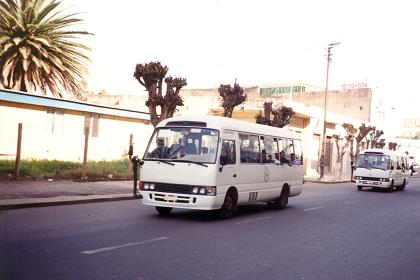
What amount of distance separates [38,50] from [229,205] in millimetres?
18537

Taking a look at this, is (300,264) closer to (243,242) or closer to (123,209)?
(243,242)

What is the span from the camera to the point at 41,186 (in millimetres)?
16750

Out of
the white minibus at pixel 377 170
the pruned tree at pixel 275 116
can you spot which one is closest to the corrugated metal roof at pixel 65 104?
the pruned tree at pixel 275 116

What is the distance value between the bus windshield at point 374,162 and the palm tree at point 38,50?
54.0 feet

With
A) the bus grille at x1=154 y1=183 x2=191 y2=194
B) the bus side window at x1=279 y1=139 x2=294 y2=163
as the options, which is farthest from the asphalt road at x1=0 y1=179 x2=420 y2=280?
the bus side window at x1=279 y1=139 x2=294 y2=163

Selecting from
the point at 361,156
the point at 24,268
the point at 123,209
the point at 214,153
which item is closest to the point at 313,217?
the point at 214,153

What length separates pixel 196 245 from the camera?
8.88 m

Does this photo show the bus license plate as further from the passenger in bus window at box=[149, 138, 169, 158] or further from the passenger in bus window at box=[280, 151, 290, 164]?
the passenger in bus window at box=[280, 151, 290, 164]

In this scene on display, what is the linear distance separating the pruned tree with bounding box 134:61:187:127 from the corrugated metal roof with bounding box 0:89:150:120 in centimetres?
479

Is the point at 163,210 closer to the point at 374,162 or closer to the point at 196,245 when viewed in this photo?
the point at 196,245

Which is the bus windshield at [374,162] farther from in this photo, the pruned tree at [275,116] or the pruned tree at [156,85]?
the pruned tree at [156,85]

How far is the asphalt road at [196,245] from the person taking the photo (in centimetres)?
693

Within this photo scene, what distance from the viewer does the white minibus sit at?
28.2 m

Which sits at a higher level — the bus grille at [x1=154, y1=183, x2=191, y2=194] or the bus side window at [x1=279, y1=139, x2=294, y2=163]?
the bus side window at [x1=279, y1=139, x2=294, y2=163]
